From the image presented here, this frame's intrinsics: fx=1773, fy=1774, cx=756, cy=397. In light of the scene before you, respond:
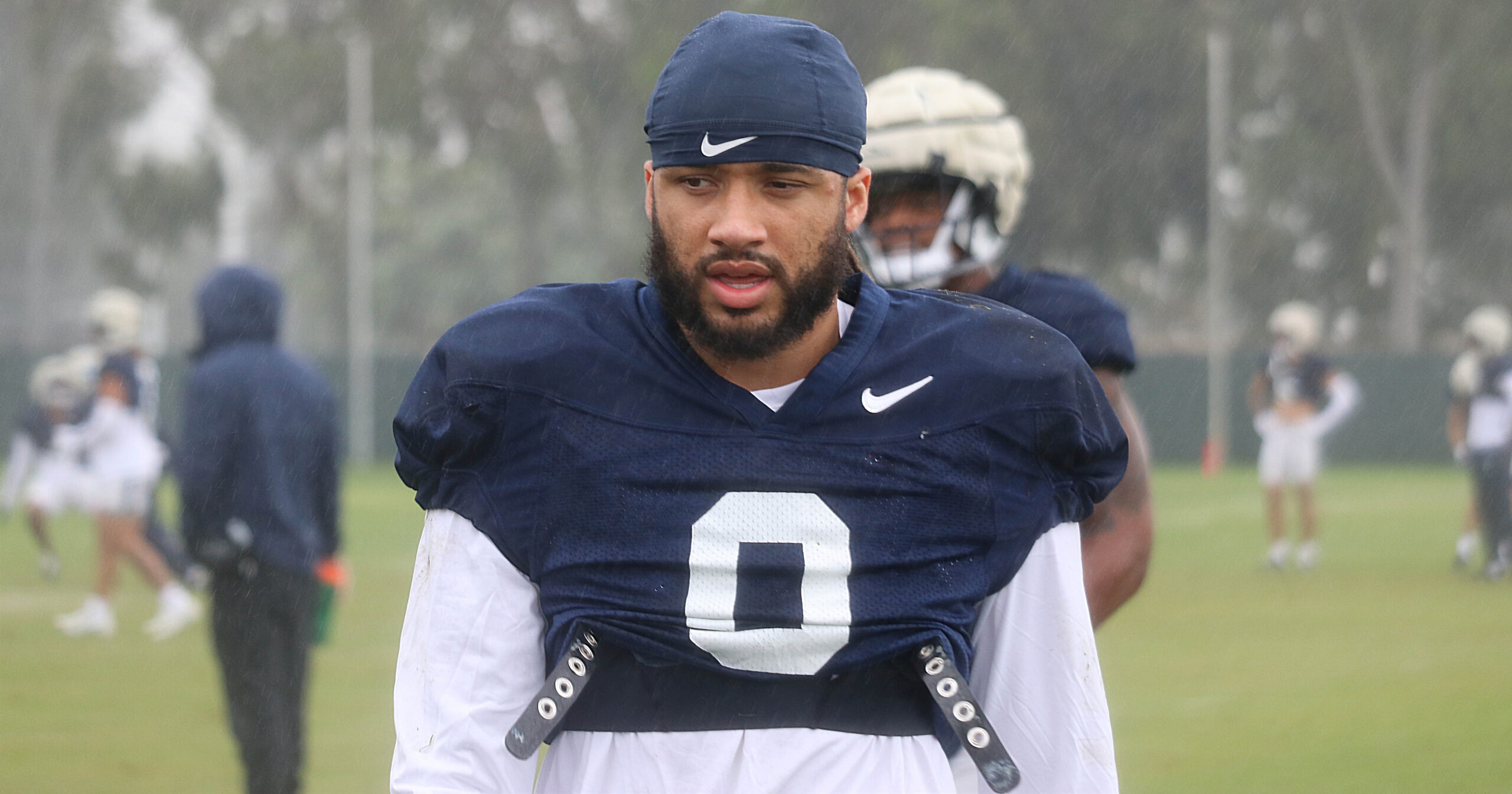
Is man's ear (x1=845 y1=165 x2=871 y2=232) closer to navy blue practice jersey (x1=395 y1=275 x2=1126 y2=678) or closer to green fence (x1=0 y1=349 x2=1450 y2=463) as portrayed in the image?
navy blue practice jersey (x1=395 y1=275 x2=1126 y2=678)

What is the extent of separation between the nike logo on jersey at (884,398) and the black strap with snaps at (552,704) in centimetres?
43

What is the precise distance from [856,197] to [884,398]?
26cm

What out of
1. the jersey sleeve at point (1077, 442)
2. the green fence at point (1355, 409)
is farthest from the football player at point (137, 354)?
the green fence at point (1355, 409)

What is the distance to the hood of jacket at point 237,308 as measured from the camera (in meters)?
6.15

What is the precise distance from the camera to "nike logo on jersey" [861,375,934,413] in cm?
206

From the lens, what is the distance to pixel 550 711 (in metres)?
1.98

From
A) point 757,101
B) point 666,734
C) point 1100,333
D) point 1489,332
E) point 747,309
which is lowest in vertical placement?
point 1489,332

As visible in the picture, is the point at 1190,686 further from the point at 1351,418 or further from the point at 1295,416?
the point at 1351,418

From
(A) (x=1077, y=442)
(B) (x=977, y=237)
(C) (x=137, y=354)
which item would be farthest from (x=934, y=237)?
(C) (x=137, y=354)

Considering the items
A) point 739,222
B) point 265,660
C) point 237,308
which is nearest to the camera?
point 739,222

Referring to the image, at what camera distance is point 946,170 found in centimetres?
327

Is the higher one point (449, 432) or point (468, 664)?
point (449, 432)

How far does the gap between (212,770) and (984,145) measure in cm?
431

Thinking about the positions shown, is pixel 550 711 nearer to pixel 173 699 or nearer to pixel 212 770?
pixel 212 770
